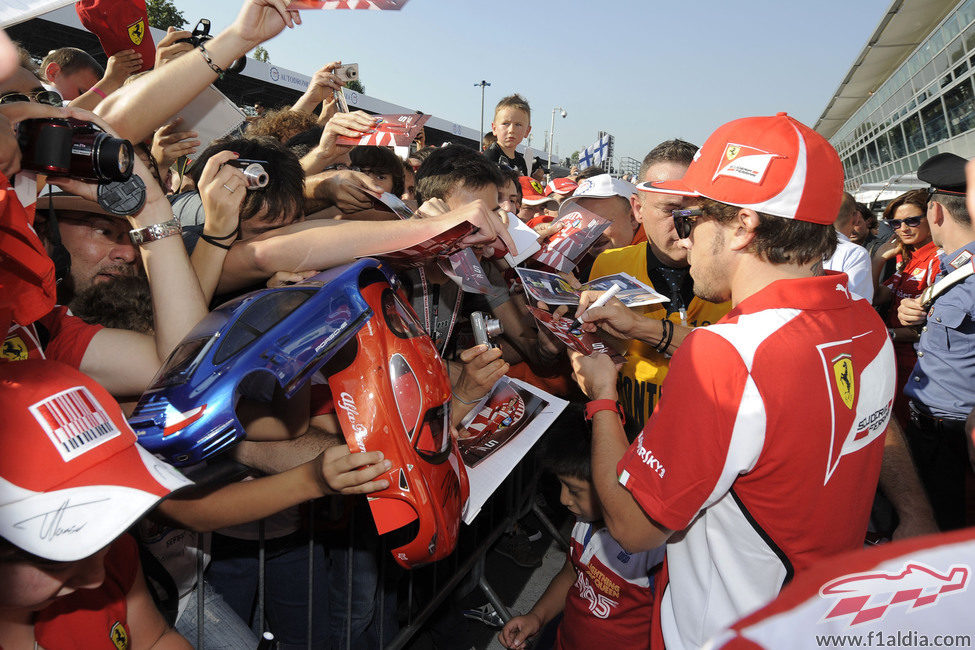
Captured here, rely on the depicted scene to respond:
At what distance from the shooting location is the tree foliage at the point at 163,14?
33.5 m

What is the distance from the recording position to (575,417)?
106 inches

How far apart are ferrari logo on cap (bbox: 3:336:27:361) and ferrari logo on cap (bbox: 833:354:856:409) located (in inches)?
77.7

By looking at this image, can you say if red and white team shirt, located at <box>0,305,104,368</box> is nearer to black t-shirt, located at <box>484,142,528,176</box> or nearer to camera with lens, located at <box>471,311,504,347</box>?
camera with lens, located at <box>471,311,504,347</box>

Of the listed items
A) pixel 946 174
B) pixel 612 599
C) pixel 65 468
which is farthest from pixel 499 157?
pixel 65 468

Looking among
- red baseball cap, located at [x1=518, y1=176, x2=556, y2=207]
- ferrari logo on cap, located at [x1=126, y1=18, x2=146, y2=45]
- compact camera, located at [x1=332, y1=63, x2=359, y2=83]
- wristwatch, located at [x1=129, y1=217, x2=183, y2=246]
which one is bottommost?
wristwatch, located at [x1=129, y1=217, x2=183, y2=246]

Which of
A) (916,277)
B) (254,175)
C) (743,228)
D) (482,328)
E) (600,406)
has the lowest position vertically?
(916,277)

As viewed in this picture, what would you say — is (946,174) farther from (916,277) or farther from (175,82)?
(175,82)

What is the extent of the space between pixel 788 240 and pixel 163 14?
136ft

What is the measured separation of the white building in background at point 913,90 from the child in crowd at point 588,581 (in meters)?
19.9

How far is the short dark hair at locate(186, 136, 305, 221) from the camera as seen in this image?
2113mm

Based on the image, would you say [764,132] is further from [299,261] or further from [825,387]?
[299,261]

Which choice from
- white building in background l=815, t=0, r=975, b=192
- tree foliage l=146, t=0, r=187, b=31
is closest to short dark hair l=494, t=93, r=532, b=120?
white building in background l=815, t=0, r=975, b=192

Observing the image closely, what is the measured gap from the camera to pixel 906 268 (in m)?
6.12

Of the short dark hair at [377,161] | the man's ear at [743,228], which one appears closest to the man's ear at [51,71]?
the short dark hair at [377,161]
